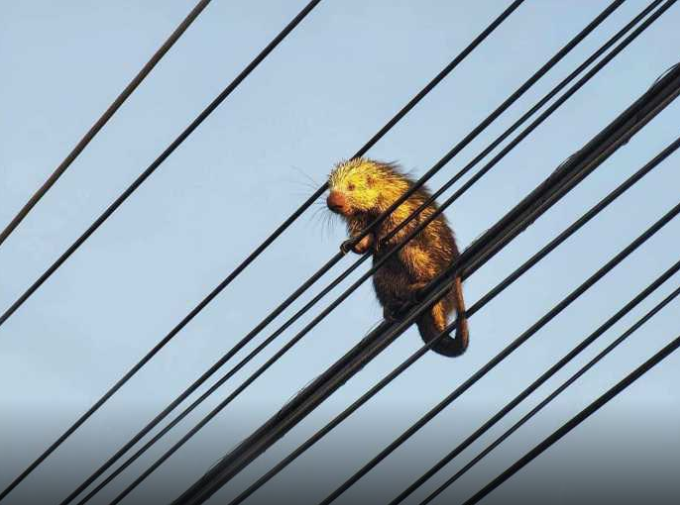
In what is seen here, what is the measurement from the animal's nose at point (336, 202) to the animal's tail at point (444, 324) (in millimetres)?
1084

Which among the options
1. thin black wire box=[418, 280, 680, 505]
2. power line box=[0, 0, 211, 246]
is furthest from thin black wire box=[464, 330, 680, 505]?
power line box=[0, 0, 211, 246]

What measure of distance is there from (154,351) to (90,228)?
66 cm

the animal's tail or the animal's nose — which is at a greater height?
the animal's nose

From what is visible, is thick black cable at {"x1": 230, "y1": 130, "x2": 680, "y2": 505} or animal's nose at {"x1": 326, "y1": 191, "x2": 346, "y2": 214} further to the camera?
animal's nose at {"x1": 326, "y1": 191, "x2": 346, "y2": 214}

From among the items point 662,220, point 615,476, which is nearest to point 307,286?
point 662,220

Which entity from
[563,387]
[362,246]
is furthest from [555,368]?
[362,246]

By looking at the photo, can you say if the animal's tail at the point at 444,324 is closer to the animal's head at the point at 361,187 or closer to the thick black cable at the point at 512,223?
the thick black cable at the point at 512,223

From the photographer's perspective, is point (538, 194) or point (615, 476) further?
point (615, 476)

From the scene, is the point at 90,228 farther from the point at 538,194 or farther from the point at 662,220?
the point at 662,220

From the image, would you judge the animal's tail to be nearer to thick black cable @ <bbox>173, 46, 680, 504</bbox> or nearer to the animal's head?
thick black cable @ <bbox>173, 46, 680, 504</bbox>

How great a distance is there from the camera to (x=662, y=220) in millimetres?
5820

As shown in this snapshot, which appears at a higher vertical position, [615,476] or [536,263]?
[615,476]

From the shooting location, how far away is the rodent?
8.57 metres

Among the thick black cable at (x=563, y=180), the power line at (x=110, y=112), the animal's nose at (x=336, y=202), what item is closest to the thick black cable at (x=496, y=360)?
the thick black cable at (x=563, y=180)
